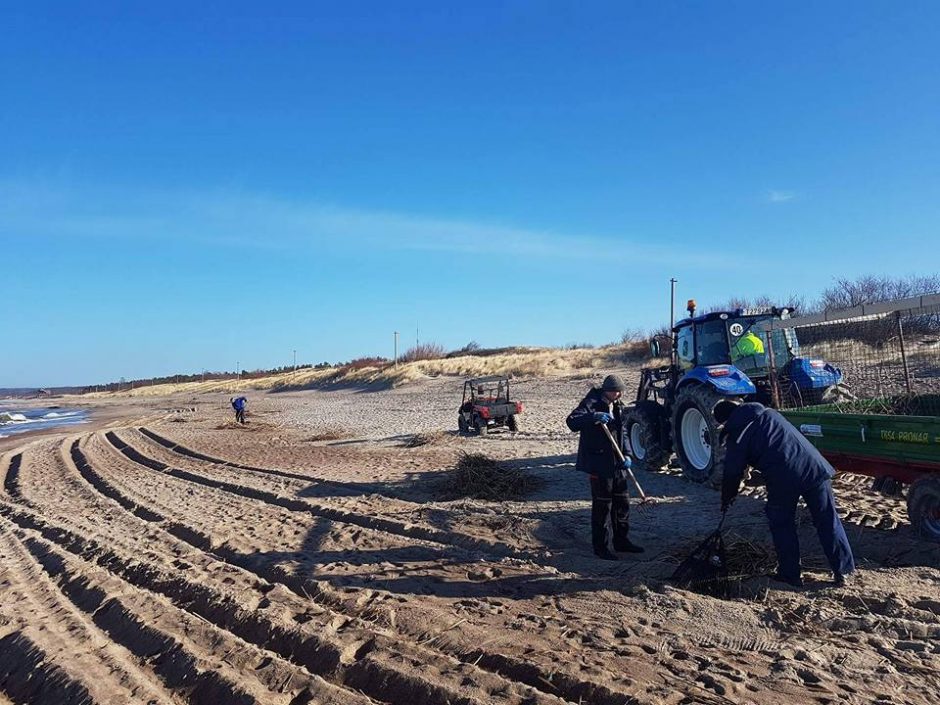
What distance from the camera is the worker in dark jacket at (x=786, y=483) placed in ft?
15.7

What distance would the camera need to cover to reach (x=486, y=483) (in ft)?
28.6

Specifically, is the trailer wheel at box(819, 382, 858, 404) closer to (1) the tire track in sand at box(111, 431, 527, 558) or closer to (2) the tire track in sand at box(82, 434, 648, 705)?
(1) the tire track in sand at box(111, 431, 527, 558)

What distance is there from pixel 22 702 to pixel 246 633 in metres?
1.27

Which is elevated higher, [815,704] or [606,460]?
[606,460]

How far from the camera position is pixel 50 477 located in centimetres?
1297

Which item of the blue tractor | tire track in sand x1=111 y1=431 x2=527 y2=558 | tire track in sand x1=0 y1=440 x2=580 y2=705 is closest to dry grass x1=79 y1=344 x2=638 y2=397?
the blue tractor

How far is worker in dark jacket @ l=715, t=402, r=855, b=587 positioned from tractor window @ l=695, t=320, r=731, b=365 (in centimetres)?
474

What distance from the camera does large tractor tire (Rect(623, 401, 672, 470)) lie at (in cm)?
965

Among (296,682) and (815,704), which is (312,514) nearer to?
(296,682)

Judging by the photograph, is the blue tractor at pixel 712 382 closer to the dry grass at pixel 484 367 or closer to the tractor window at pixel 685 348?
the tractor window at pixel 685 348

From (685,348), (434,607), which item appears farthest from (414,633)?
(685,348)

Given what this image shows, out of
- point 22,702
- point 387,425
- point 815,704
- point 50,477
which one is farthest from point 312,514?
point 387,425

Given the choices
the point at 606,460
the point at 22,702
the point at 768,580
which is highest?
the point at 606,460

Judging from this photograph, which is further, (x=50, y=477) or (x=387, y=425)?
(x=387, y=425)
